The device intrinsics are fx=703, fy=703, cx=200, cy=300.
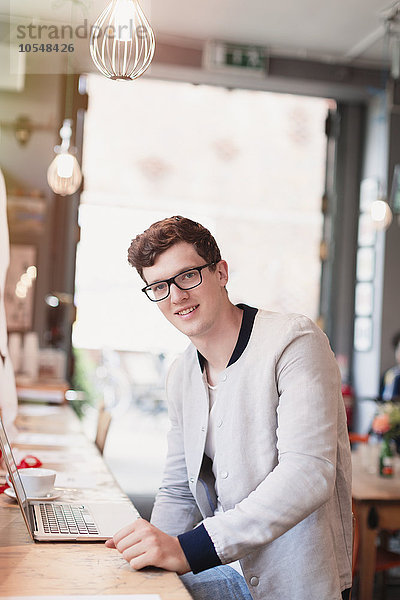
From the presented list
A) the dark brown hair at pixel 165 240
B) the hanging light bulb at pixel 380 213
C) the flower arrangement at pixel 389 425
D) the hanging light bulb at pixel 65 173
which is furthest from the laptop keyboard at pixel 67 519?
the hanging light bulb at pixel 380 213

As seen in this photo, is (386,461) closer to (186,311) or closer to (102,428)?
(102,428)

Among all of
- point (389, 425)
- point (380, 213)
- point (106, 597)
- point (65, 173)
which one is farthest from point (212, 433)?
point (380, 213)

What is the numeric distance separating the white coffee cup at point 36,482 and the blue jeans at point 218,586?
0.46 meters

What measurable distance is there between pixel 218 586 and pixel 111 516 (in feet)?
1.09

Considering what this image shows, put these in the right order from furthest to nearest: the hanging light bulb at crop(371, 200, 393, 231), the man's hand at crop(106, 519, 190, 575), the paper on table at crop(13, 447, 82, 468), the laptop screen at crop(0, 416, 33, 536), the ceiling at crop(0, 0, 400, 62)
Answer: the hanging light bulb at crop(371, 200, 393, 231), the ceiling at crop(0, 0, 400, 62), the paper on table at crop(13, 447, 82, 468), the laptop screen at crop(0, 416, 33, 536), the man's hand at crop(106, 519, 190, 575)

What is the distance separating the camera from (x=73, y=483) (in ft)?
7.45

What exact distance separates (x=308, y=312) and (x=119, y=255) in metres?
2.20

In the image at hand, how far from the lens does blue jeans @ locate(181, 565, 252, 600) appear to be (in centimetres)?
172

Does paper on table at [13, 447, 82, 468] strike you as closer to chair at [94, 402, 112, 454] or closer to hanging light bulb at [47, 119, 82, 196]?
chair at [94, 402, 112, 454]

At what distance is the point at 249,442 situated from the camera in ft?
5.54

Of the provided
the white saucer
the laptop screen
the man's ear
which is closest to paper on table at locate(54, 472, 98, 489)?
the white saucer

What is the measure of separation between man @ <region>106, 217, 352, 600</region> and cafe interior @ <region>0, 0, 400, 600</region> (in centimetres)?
103

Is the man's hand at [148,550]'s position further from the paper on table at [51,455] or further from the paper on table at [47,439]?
the paper on table at [47,439]

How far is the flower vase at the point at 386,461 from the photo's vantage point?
3676 millimetres
